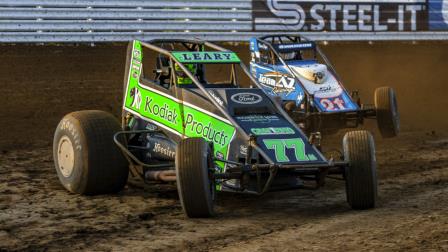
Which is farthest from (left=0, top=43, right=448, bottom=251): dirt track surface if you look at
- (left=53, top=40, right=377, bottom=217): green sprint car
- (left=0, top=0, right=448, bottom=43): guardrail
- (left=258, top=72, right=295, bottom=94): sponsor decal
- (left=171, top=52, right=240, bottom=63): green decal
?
(left=0, top=0, right=448, bottom=43): guardrail

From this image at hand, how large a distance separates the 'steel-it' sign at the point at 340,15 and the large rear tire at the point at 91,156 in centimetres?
1177

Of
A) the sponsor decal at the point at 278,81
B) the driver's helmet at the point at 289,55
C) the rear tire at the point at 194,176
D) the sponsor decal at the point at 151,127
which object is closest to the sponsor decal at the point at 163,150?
the sponsor decal at the point at 151,127

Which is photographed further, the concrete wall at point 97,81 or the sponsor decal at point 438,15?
the sponsor decal at point 438,15

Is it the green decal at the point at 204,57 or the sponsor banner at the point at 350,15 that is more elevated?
the sponsor banner at the point at 350,15

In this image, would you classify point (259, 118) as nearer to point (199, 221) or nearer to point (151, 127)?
point (151, 127)

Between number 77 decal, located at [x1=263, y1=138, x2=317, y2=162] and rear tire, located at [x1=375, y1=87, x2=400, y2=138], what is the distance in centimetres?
499

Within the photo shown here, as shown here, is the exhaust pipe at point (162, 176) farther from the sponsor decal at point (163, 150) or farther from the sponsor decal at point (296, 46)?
the sponsor decal at point (296, 46)

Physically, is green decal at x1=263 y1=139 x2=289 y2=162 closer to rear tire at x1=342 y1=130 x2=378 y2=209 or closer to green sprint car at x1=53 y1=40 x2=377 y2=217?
green sprint car at x1=53 y1=40 x2=377 y2=217

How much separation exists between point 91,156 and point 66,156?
18.3 inches

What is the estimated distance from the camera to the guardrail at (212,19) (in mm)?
16844

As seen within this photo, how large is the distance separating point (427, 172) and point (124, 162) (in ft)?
11.5

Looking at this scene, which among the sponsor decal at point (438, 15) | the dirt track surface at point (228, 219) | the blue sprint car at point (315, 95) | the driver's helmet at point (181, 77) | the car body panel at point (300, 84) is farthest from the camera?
the sponsor decal at point (438, 15)

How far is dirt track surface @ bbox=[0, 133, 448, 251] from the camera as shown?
611 centimetres

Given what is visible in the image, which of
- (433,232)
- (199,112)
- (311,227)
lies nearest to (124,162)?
(199,112)
